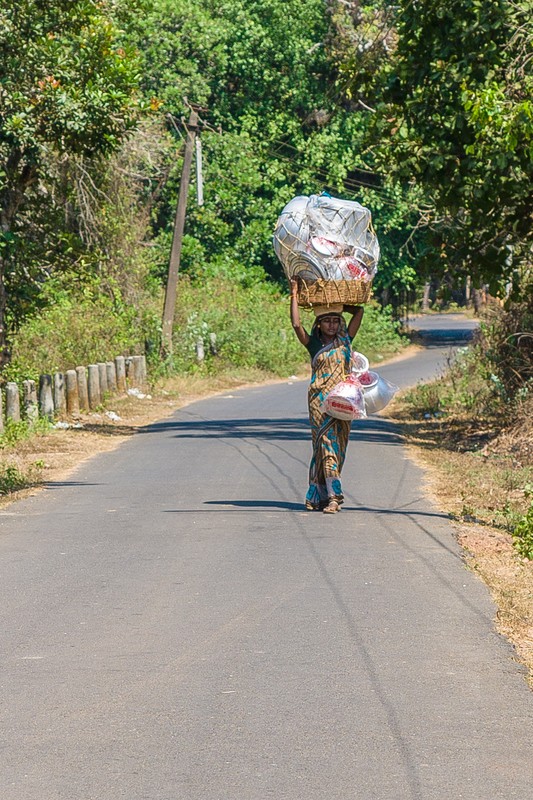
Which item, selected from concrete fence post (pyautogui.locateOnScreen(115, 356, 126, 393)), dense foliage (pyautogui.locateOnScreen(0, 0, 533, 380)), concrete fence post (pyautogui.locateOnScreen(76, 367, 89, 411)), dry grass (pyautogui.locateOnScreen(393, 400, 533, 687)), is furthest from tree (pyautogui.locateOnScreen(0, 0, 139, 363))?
concrete fence post (pyautogui.locateOnScreen(115, 356, 126, 393))

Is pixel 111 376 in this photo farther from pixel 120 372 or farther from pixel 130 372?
pixel 130 372

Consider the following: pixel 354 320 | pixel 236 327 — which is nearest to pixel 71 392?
pixel 354 320

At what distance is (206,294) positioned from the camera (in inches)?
1666

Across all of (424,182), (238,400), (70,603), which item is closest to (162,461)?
(424,182)

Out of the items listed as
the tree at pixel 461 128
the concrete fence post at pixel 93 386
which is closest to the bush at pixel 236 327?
the concrete fence post at pixel 93 386

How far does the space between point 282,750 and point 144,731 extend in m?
0.64

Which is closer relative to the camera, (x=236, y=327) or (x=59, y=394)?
(x=59, y=394)

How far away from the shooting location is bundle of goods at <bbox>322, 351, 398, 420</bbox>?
11570 mm

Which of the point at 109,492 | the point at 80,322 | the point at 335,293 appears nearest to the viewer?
the point at 335,293

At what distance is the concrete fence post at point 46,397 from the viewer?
2264 cm

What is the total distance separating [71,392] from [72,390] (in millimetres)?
52

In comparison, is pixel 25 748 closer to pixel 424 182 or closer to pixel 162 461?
pixel 162 461

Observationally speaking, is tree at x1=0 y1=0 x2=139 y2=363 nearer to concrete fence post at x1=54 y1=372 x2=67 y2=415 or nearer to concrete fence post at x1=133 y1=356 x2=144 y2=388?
concrete fence post at x1=54 y1=372 x2=67 y2=415

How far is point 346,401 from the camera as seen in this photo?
11.6 metres
